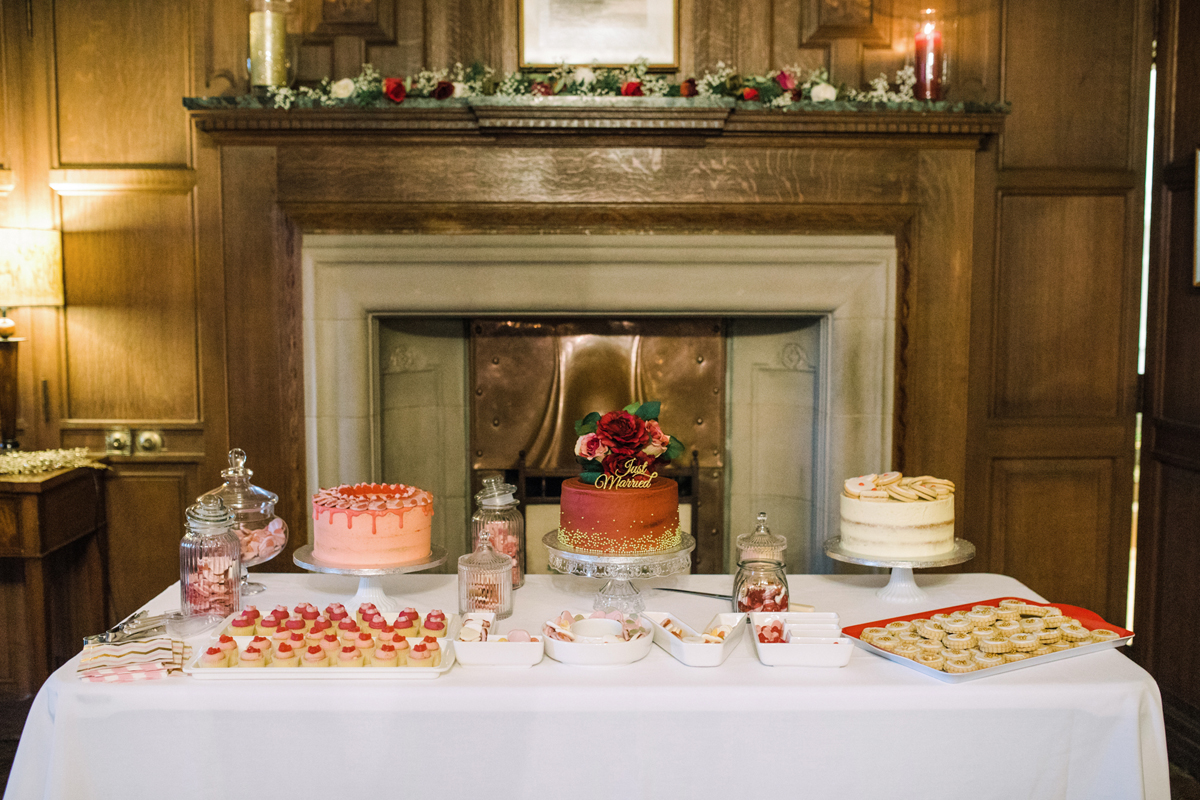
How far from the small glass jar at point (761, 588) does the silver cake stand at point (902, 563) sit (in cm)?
21

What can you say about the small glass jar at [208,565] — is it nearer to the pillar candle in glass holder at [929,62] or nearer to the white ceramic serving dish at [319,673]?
the white ceramic serving dish at [319,673]

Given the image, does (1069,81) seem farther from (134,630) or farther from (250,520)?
(134,630)

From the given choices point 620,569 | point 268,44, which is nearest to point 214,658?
point 620,569

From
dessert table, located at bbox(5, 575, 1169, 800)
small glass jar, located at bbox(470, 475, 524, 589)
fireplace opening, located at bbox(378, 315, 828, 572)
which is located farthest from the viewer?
fireplace opening, located at bbox(378, 315, 828, 572)

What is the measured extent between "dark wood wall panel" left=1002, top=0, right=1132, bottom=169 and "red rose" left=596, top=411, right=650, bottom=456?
221cm

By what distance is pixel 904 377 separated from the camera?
351 cm

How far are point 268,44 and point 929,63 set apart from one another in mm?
2296

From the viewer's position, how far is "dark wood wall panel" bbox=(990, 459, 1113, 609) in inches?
145

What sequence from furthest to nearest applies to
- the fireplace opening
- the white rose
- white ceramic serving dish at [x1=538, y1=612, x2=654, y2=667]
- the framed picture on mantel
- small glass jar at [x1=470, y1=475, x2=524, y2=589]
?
1. the fireplace opening
2. the framed picture on mantel
3. the white rose
4. small glass jar at [x1=470, y1=475, x2=524, y2=589]
5. white ceramic serving dish at [x1=538, y1=612, x2=654, y2=667]

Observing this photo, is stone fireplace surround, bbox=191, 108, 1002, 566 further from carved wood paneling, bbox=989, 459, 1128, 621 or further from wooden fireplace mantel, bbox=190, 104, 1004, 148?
carved wood paneling, bbox=989, 459, 1128, 621

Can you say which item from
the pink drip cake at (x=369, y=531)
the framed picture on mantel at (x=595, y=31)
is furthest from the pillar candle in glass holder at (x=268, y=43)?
the pink drip cake at (x=369, y=531)

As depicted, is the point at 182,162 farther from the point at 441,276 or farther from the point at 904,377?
the point at 904,377

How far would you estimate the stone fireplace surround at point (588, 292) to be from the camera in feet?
11.3

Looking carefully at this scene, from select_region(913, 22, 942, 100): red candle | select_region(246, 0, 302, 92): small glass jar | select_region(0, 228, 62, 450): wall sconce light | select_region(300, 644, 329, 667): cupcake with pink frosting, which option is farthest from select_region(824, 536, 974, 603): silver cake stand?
select_region(0, 228, 62, 450): wall sconce light
